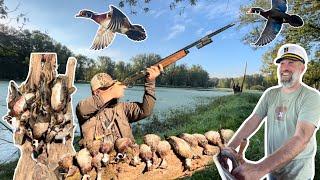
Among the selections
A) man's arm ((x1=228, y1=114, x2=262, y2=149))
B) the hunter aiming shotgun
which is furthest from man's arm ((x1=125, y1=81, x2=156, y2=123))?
man's arm ((x1=228, y1=114, x2=262, y2=149))

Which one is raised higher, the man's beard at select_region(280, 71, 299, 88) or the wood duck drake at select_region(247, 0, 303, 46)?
the wood duck drake at select_region(247, 0, 303, 46)

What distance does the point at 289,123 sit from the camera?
507cm

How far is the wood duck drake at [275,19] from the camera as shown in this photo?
537cm

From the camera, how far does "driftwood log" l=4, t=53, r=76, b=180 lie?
5.71 meters

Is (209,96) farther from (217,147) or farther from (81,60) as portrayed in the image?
(81,60)

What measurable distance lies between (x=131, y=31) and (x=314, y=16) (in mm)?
1531

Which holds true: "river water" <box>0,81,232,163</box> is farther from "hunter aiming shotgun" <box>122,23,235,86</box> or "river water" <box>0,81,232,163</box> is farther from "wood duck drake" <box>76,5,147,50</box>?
"wood duck drake" <box>76,5,147,50</box>

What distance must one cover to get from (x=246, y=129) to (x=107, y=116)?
1.19m

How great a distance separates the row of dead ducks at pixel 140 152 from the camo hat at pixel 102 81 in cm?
47

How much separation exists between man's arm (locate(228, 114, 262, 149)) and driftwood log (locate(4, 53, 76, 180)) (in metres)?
1.40

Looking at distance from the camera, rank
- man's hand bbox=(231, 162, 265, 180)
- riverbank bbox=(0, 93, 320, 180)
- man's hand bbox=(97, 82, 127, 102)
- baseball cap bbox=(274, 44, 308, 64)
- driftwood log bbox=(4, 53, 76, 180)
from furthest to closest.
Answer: driftwood log bbox=(4, 53, 76, 180) < man's hand bbox=(97, 82, 127, 102) < riverbank bbox=(0, 93, 320, 180) < baseball cap bbox=(274, 44, 308, 64) < man's hand bbox=(231, 162, 265, 180)

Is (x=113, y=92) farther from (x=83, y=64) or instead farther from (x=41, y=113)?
(x=41, y=113)

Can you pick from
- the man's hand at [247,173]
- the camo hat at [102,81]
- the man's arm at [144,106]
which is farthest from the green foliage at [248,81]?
the camo hat at [102,81]

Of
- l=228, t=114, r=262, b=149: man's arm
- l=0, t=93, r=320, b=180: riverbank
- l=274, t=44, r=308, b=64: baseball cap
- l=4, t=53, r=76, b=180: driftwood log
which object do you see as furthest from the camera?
l=4, t=53, r=76, b=180: driftwood log
